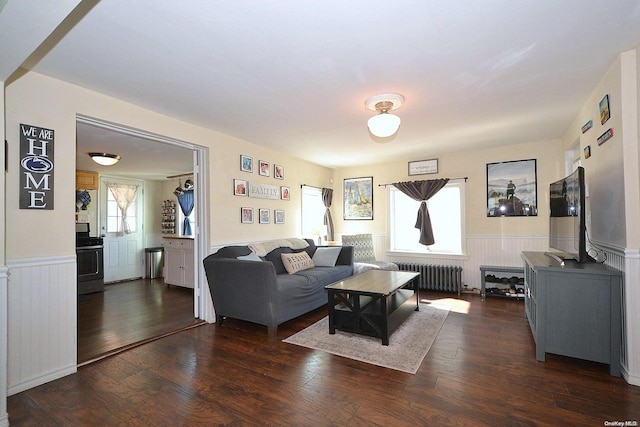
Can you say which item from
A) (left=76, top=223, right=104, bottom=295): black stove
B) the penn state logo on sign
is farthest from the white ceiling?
(left=76, top=223, right=104, bottom=295): black stove

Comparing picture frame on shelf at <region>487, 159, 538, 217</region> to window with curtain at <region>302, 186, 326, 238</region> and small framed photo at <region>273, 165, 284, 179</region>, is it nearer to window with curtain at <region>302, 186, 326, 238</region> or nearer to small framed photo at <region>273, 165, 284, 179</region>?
window with curtain at <region>302, 186, 326, 238</region>

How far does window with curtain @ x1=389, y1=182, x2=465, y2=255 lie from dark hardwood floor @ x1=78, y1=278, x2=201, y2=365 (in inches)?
153

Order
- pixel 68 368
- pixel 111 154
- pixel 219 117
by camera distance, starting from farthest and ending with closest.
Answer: pixel 111 154
pixel 219 117
pixel 68 368

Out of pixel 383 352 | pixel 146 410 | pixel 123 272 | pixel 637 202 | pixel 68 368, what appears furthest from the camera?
pixel 123 272

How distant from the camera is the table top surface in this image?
3.16m

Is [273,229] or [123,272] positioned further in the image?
[123,272]

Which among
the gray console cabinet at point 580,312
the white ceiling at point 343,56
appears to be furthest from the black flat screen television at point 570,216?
the white ceiling at point 343,56

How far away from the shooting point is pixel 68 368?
2.48 metres

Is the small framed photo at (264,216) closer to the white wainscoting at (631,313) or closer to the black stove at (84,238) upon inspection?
the black stove at (84,238)

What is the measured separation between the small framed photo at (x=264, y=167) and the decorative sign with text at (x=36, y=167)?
2526 mm

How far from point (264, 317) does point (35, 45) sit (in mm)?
2739

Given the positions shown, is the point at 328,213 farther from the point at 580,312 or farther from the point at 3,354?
the point at 3,354

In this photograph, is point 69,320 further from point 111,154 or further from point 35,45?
point 111,154

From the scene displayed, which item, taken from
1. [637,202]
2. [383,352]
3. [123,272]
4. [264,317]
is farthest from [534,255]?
[123,272]
